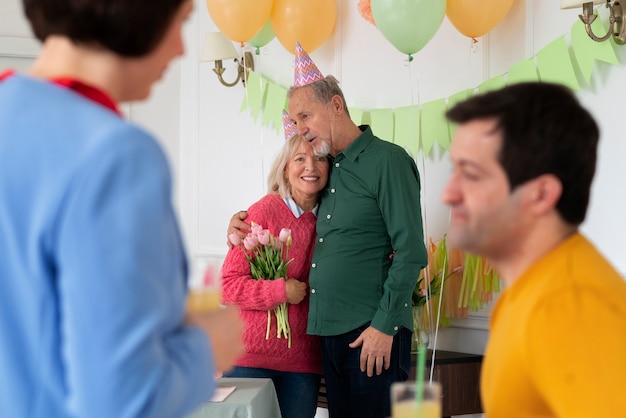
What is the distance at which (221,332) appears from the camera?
1.05 meters

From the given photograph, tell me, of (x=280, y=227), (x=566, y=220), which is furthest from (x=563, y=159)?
(x=280, y=227)

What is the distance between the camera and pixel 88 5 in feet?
3.00

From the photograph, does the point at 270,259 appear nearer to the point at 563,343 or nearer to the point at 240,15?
the point at 240,15

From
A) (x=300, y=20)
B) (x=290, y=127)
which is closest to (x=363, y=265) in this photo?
(x=290, y=127)

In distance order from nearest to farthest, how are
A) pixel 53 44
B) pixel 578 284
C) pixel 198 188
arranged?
pixel 53 44 < pixel 578 284 < pixel 198 188

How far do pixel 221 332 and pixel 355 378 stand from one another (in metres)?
1.80

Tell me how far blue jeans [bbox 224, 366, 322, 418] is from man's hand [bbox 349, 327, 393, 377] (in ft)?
0.91

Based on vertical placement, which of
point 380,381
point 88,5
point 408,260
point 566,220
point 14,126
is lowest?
point 380,381

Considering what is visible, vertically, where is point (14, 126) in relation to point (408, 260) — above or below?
above

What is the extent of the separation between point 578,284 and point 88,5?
2.31 ft

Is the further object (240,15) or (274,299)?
(240,15)

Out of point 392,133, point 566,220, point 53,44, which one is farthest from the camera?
point 392,133

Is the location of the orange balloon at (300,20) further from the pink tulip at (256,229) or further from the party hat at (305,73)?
the pink tulip at (256,229)

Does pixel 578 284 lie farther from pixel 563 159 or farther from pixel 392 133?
pixel 392 133
